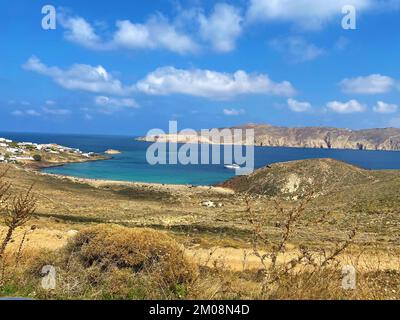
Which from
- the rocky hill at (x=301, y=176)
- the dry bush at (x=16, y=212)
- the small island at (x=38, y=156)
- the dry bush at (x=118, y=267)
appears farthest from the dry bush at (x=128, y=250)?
the small island at (x=38, y=156)

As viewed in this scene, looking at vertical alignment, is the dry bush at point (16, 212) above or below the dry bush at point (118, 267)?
above

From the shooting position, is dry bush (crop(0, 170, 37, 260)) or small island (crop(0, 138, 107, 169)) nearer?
dry bush (crop(0, 170, 37, 260))

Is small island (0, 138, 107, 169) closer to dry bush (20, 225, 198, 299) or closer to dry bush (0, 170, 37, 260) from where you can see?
dry bush (20, 225, 198, 299)

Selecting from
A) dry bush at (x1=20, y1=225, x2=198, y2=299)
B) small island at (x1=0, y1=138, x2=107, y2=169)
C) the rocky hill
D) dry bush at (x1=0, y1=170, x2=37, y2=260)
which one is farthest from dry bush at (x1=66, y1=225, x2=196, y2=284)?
small island at (x1=0, y1=138, x2=107, y2=169)

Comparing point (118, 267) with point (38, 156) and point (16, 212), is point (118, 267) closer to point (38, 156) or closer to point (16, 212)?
point (16, 212)

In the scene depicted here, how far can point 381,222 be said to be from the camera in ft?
123

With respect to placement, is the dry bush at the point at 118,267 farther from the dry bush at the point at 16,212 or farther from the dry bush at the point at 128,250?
the dry bush at the point at 16,212

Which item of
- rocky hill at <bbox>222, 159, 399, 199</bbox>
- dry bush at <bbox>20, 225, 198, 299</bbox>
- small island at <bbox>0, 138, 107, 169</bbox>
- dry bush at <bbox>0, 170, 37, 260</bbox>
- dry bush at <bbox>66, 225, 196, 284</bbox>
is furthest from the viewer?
small island at <bbox>0, 138, 107, 169</bbox>

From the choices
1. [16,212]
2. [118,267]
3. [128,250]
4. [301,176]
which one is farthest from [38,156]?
[16,212]

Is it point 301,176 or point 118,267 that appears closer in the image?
point 118,267

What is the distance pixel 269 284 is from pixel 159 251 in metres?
3.52

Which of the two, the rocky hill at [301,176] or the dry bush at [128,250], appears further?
the rocky hill at [301,176]
